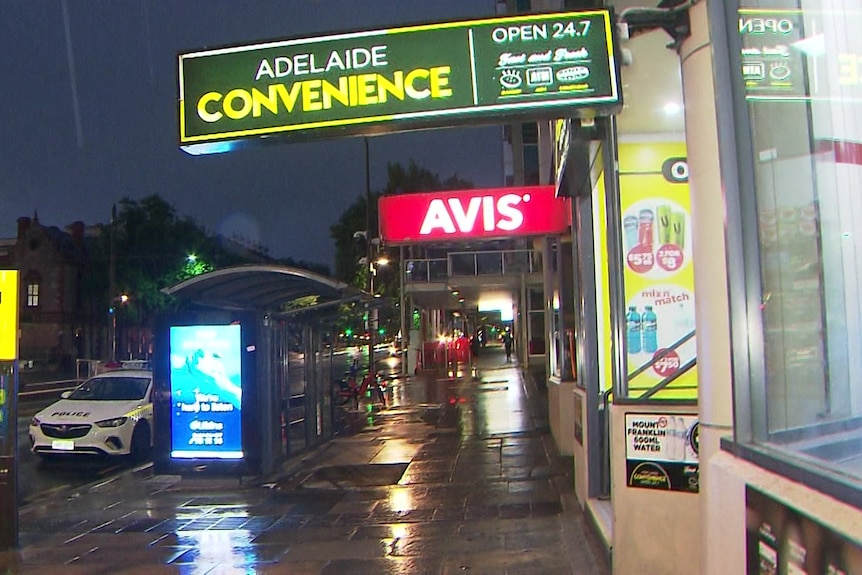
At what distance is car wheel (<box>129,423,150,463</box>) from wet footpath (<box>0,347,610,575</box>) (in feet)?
4.71

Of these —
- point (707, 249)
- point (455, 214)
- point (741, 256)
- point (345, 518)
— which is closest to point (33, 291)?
point (455, 214)

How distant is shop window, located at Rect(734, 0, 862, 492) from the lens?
314 cm

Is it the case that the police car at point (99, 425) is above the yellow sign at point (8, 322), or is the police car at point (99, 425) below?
below

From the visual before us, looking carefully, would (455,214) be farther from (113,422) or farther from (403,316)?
(403,316)

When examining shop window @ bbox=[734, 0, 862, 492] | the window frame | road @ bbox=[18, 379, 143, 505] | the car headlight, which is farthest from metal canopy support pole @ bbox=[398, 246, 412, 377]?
shop window @ bbox=[734, 0, 862, 492]

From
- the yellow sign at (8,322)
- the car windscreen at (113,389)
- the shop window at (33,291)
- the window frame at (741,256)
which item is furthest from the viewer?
the shop window at (33,291)

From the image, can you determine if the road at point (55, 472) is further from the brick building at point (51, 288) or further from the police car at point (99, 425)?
the brick building at point (51, 288)

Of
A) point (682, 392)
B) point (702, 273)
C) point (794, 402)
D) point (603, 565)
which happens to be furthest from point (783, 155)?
point (603, 565)

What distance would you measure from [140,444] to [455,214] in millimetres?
6408

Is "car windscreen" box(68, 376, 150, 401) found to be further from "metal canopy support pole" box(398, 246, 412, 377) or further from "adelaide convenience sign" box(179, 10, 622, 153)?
"metal canopy support pole" box(398, 246, 412, 377)

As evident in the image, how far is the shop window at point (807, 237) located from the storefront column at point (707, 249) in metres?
0.26

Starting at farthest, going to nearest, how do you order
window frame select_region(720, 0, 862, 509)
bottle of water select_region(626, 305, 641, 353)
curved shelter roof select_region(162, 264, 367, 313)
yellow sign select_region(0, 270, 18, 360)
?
curved shelter roof select_region(162, 264, 367, 313)
yellow sign select_region(0, 270, 18, 360)
bottle of water select_region(626, 305, 641, 353)
window frame select_region(720, 0, 862, 509)

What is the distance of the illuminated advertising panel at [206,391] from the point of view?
11.0 m

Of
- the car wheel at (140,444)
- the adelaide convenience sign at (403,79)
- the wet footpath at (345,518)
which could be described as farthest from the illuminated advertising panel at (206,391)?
the adelaide convenience sign at (403,79)
